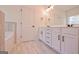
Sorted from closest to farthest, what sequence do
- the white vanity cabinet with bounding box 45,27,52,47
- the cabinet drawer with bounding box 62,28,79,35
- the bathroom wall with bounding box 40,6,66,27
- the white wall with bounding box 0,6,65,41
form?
1. the cabinet drawer with bounding box 62,28,79,35
2. the white wall with bounding box 0,6,65,41
3. the bathroom wall with bounding box 40,6,66,27
4. the white vanity cabinet with bounding box 45,27,52,47

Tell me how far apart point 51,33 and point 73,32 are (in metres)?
0.94

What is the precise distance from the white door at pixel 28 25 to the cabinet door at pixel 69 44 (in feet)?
1.80

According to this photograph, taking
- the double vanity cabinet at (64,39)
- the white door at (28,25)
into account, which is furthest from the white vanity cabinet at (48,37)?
the white door at (28,25)

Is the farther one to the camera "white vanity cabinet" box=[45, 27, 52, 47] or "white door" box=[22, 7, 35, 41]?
"white vanity cabinet" box=[45, 27, 52, 47]

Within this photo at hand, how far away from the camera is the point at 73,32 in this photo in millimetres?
1907

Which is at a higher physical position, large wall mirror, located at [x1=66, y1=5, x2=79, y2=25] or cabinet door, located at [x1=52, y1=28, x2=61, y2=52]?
large wall mirror, located at [x1=66, y1=5, x2=79, y2=25]

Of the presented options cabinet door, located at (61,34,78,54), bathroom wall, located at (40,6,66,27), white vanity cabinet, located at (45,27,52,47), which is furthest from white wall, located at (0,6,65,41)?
white vanity cabinet, located at (45,27,52,47)

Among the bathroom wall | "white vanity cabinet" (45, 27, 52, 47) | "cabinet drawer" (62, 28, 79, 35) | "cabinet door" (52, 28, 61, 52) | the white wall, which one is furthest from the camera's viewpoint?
"white vanity cabinet" (45, 27, 52, 47)

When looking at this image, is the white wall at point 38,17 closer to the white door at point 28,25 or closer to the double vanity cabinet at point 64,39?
the white door at point 28,25

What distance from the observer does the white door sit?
2146 millimetres

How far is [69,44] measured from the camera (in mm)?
2051

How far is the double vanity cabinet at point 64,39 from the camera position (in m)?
1.87

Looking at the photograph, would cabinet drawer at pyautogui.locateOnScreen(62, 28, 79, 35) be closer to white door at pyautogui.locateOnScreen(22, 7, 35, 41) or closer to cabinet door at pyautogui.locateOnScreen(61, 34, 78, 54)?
cabinet door at pyautogui.locateOnScreen(61, 34, 78, 54)
